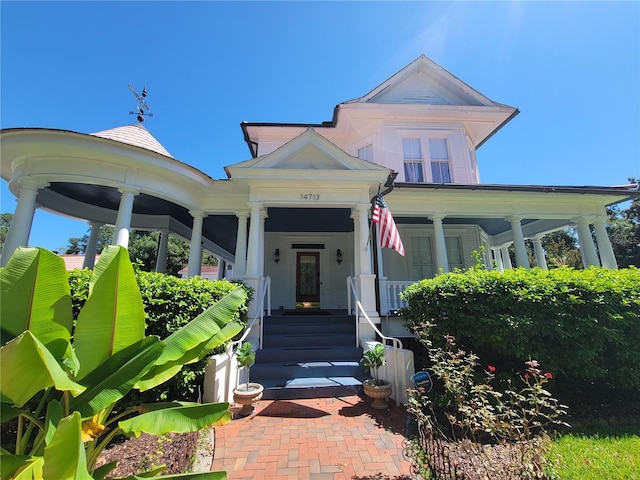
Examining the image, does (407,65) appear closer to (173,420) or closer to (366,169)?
(366,169)

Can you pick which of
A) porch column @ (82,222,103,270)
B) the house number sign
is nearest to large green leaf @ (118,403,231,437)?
the house number sign

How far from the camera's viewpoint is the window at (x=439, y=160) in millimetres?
11297

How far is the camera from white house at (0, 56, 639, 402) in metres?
7.00

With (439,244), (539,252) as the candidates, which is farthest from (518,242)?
(539,252)

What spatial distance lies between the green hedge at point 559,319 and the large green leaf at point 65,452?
16.4 feet

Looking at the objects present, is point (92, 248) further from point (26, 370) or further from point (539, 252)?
point (539, 252)

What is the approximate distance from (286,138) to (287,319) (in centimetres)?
854

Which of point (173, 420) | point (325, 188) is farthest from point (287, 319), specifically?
point (173, 420)

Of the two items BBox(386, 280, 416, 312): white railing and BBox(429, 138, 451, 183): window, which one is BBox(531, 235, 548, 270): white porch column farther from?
BBox(386, 280, 416, 312): white railing

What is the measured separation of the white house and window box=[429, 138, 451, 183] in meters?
0.05

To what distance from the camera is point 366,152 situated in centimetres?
1198

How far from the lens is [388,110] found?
1154cm

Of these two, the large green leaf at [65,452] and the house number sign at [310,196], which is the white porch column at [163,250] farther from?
the large green leaf at [65,452]

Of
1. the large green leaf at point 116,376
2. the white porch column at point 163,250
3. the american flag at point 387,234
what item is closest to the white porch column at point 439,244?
the american flag at point 387,234
